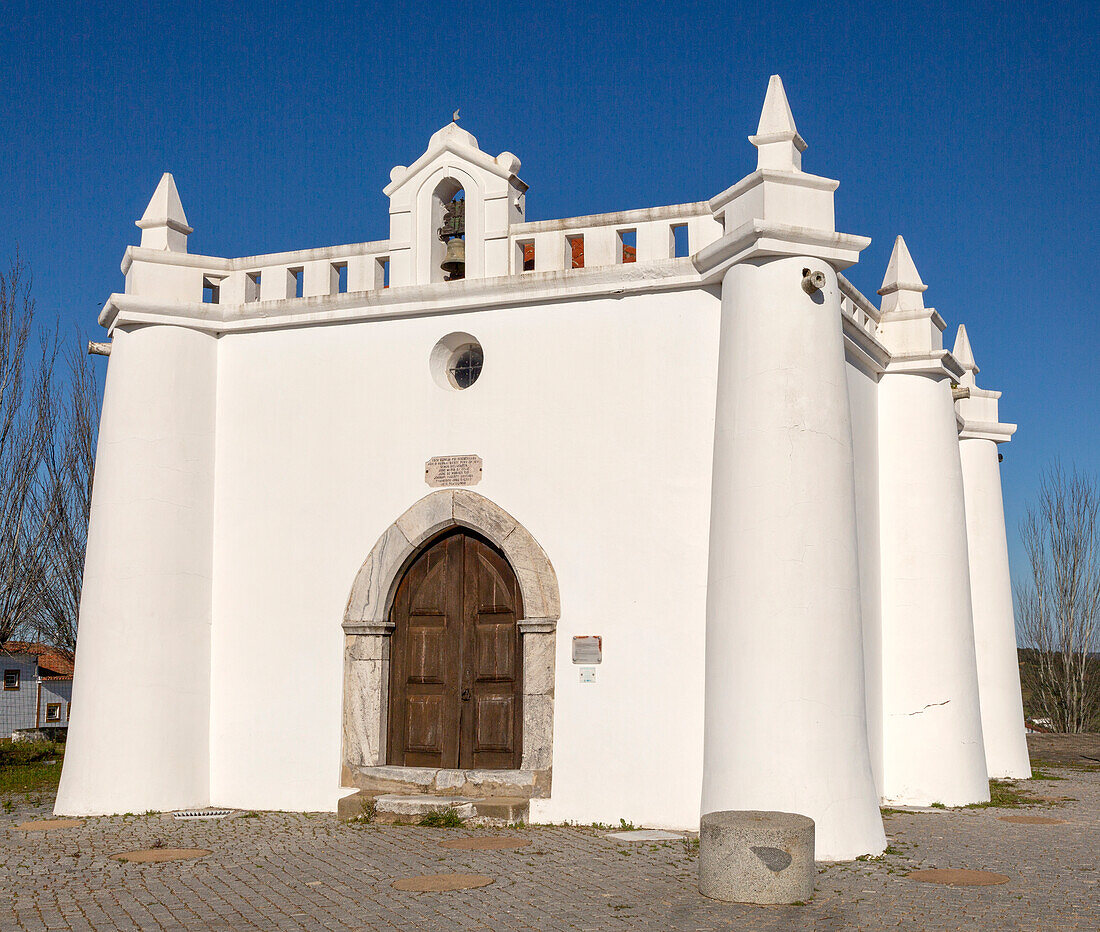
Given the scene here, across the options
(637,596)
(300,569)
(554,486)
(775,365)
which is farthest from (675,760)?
(300,569)

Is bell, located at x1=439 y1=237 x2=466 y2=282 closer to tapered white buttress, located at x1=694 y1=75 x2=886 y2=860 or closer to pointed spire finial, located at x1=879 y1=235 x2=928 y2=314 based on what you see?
tapered white buttress, located at x1=694 y1=75 x2=886 y2=860

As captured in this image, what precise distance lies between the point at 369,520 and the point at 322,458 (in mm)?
780

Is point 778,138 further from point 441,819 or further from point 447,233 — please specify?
point 441,819

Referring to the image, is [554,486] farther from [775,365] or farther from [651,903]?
[651,903]

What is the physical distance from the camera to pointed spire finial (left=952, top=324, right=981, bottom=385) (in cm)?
1512

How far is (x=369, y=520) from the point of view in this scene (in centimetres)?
1048

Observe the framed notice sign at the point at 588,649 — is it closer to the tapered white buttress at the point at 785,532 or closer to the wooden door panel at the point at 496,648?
the wooden door panel at the point at 496,648

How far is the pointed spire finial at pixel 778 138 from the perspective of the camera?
926 cm

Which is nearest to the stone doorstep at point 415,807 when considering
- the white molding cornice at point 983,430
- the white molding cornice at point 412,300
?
the white molding cornice at point 412,300

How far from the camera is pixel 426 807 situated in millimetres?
9250

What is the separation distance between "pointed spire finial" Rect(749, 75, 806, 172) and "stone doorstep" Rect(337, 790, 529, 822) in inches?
217

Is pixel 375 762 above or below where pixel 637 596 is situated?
below

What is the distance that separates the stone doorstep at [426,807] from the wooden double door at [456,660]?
1.62 ft

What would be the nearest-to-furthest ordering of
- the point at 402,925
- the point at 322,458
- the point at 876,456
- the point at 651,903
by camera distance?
the point at 402,925
the point at 651,903
the point at 322,458
the point at 876,456
